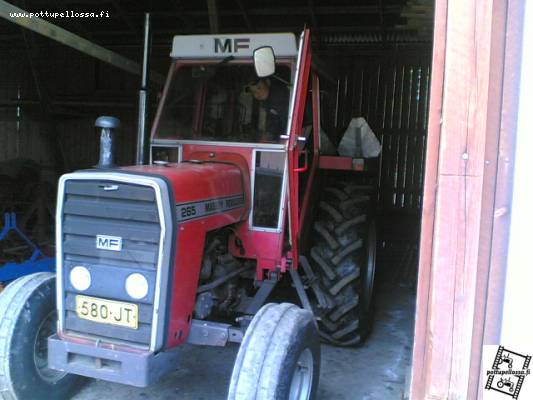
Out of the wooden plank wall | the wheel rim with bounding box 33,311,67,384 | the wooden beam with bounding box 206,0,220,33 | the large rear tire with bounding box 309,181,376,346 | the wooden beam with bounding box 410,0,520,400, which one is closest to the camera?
the wooden beam with bounding box 410,0,520,400

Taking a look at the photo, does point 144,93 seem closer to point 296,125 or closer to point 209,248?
point 296,125

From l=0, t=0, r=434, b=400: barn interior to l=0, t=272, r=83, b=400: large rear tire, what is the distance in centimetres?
127

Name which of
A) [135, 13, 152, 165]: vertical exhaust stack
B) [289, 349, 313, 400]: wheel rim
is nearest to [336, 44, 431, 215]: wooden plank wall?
[135, 13, 152, 165]: vertical exhaust stack

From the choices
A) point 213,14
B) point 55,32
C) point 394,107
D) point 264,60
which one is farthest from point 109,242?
point 394,107

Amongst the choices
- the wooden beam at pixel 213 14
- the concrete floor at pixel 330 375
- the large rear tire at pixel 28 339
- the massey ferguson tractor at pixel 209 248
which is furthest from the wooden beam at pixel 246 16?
the large rear tire at pixel 28 339

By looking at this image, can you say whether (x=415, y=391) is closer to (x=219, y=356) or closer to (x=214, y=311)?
(x=214, y=311)

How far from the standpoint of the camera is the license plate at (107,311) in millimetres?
2605

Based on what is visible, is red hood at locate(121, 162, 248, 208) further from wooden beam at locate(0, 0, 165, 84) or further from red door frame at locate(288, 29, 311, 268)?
wooden beam at locate(0, 0, 165, 84)

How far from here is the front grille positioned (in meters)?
2.59

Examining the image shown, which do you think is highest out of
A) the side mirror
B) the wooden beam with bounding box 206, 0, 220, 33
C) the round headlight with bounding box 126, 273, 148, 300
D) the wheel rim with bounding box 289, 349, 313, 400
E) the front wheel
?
the wooden beam with bounding box 206, 0, 220, 33

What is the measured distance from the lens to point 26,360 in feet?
9.45

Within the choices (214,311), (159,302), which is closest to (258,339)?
(159,302)

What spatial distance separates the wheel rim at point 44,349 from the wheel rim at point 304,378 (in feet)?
4.64

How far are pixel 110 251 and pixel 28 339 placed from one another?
2.50 ft
